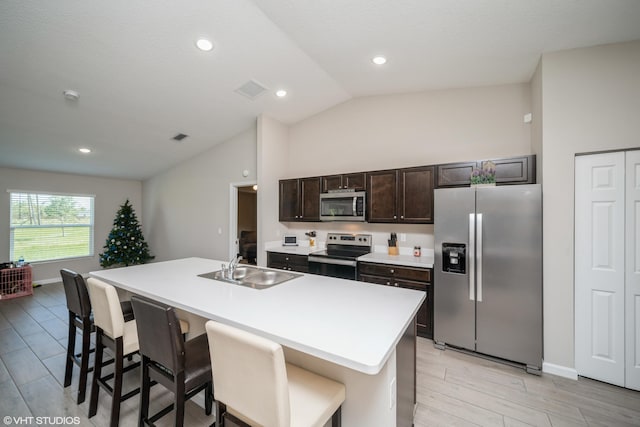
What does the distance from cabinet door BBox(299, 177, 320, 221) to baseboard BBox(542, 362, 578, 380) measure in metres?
3.12

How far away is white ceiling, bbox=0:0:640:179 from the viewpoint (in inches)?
87.7

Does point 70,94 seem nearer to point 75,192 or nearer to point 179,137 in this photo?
point 179,137

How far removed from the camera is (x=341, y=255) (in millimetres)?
3830

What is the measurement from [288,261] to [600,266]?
11.6 ft

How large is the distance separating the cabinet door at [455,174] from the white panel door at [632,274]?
3.90 ft

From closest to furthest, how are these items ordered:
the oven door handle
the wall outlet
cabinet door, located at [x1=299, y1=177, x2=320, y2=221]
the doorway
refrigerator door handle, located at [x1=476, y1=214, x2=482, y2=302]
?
the wall outlet → refrigerator door handle, located at [x1=476, y1=214, x2=482, y2=302] → the oven door handle → cabinet door, located at [x1=299, y1=177, x2=320, y2=221] → the doorway

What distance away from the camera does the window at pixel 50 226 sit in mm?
5359

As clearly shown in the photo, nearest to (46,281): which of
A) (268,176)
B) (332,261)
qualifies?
(268,176)

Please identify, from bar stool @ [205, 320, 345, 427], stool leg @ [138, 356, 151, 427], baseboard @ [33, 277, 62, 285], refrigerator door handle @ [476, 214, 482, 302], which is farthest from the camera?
baseboard @ [33, 277, 62, 285]

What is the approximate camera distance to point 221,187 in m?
5.44

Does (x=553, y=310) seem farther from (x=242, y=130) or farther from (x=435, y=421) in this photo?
(x=242, y=130)

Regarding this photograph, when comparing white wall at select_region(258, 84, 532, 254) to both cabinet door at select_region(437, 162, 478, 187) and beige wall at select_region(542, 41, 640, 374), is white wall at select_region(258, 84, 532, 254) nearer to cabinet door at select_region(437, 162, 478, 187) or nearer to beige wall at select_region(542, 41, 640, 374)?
cabinet door at select_region(437, 162, 478, 187)

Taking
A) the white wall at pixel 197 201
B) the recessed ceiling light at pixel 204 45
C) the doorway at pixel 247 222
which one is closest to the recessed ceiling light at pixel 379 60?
the recessed ceiling light at pixel 204 45

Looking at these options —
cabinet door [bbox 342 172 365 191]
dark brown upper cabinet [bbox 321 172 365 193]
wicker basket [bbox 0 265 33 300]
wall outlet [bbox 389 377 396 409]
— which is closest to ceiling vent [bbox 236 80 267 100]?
dark brown upper cabinet [bbox 321 172 365 193]
